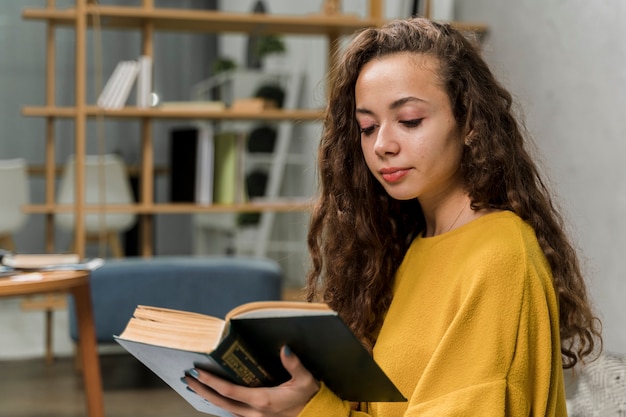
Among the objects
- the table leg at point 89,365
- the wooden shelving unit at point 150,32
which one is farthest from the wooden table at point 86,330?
the wooden shelving unit at point 150,32

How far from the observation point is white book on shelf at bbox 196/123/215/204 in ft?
14.0

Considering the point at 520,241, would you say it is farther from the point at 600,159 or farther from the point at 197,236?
the point at 197,236

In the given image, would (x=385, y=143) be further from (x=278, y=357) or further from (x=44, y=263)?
(x=44, y=263)

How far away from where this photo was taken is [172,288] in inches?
139

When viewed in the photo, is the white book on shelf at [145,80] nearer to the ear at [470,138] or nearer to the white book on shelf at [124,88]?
the white book on shelf at [124,88]

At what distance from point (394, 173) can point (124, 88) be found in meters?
3.21

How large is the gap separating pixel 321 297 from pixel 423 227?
20cm

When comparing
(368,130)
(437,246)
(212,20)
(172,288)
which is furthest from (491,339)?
(212,20)

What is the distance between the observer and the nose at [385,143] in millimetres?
1127

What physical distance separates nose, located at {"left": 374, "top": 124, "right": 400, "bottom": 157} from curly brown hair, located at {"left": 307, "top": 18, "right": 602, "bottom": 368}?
96 millimetres

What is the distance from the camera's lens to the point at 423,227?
136 cm

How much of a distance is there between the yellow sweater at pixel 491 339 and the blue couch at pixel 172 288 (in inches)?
96.2

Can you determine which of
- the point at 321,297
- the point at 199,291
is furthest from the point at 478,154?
the point at 199,291

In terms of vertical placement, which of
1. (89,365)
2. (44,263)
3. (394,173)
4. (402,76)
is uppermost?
(402,76)
